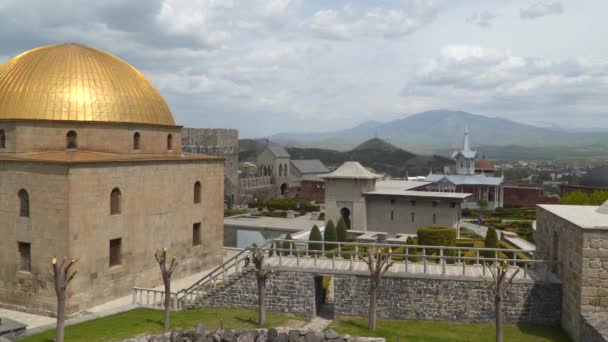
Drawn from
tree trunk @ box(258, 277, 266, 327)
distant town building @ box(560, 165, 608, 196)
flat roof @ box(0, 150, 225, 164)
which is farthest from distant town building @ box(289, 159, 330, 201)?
tree trunk @ box(258, 277, 266, 327)

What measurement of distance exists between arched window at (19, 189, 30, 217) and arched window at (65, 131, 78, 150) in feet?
8.99

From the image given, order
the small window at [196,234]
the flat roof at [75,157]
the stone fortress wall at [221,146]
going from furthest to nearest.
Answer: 1. the stone fortress wall at [221,146]
2. the small window at [196,234]
3. the flat roof at [75,157]

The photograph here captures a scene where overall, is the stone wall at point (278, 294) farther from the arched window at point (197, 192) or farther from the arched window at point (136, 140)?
the arched window at point (136, 140)

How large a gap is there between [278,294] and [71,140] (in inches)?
449

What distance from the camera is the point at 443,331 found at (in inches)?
744

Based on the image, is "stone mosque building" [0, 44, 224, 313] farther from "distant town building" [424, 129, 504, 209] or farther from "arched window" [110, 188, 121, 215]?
"distant town building" [424, 129, 504, 209]

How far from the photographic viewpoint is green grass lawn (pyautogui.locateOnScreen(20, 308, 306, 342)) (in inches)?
718

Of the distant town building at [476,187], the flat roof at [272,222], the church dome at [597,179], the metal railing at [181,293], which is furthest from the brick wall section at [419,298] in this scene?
the distant town building at [476,187]

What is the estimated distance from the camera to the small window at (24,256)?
72.4 ft

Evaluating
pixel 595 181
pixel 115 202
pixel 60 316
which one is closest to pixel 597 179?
pixel 595 181

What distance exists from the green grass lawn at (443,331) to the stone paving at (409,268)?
181cm

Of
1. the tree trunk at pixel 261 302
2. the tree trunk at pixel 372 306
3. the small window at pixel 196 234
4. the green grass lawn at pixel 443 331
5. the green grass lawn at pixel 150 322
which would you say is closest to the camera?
the green grass lawn at pixel 443 331

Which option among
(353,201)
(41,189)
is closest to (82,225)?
(41,189)

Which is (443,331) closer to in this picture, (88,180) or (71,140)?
(88,180)
